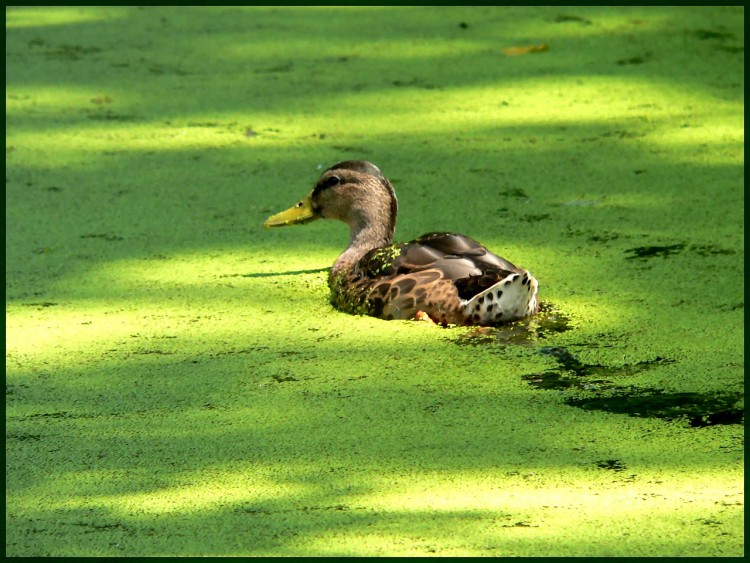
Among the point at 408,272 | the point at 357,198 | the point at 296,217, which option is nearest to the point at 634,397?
the point at 408,272

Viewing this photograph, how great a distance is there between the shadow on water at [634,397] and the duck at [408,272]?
272 mm

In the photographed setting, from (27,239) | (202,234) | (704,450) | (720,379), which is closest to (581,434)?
(704,450)

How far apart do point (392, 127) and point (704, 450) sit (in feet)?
8.53

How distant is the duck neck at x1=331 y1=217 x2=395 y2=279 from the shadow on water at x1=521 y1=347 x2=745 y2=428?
32.4 inches

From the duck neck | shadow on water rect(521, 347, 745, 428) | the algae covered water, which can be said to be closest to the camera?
the algae covered water

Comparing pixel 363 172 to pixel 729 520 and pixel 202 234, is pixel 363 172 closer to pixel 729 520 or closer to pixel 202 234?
pixel 202 234

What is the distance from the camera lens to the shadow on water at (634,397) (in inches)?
113

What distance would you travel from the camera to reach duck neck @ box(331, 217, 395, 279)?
12.4 ft

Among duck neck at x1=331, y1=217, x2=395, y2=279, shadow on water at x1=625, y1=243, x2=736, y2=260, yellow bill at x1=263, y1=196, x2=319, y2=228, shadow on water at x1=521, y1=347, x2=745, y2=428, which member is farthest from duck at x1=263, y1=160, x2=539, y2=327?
shadow on water at x1=625, y1=243, x2=736, y2=260

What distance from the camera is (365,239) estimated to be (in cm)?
383

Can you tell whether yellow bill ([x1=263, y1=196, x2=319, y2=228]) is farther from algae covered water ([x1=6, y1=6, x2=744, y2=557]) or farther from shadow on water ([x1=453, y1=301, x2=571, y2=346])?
shadow on water ([x1=453, y1=301, x2=571, y2=346])

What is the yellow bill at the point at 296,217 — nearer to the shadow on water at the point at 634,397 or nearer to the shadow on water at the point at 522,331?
the shadow on water at the point at 522,331

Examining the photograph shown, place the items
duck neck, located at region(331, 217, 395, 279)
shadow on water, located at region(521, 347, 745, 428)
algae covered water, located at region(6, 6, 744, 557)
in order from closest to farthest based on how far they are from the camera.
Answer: algae covered water, located at region(6, 6, 744, 557)
shadow on water, located at region(521, 347, 745, 428)
duck neck, located at region(331, 217, 395, 279)

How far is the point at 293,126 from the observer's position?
16.6 feet
